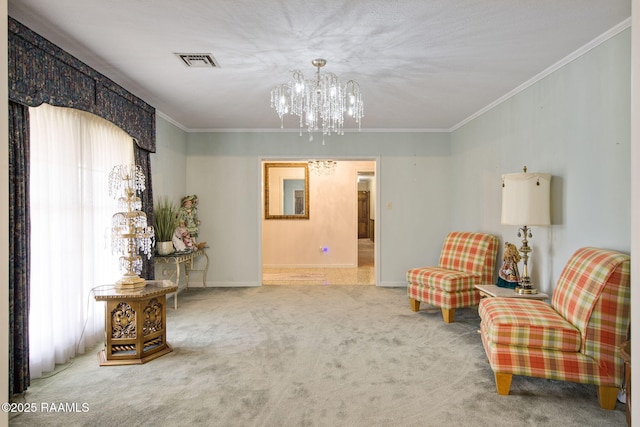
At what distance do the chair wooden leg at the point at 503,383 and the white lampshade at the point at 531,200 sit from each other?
1.25m

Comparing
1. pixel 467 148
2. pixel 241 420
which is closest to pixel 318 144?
pixel 467 148

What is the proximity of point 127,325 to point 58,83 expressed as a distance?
1.87 metres

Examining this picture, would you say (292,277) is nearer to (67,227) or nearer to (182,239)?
(182,239)

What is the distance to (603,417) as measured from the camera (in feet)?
7.21

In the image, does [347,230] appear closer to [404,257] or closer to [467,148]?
[404,257]

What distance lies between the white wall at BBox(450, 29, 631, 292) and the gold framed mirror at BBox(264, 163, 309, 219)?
155 inches

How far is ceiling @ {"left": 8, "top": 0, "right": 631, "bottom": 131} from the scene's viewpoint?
7.39ft

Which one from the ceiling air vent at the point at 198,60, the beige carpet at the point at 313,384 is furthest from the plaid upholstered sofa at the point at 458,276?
the ceiling air vent at the point at 198,60

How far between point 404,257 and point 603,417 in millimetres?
3671

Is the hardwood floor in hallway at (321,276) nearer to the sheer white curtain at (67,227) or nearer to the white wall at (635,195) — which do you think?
the sheer white curtain at (67,227)

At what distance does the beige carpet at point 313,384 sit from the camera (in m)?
2.21

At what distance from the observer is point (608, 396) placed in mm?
2279

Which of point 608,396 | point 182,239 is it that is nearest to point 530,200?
point 608,396

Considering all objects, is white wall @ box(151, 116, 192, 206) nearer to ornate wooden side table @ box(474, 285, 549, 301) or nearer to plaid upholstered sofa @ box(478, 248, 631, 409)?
ornate wooden side table @ box(474, 285, 549, 301)
